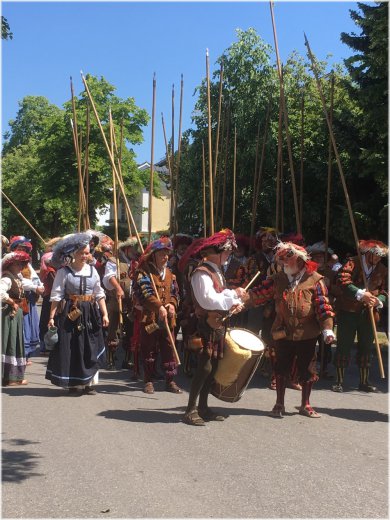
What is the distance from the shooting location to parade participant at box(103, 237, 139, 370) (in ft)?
29.5

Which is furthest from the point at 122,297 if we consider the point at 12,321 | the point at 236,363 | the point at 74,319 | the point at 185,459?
the point at 185,459

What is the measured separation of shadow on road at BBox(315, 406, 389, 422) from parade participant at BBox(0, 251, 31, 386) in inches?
141

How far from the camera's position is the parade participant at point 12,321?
7.85m

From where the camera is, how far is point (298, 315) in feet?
20.3

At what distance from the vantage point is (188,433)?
222 inches

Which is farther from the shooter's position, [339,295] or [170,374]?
[339,295]

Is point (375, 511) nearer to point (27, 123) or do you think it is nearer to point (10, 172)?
point (10, 172)

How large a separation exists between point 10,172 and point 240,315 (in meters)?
37.9

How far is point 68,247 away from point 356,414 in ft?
11.4

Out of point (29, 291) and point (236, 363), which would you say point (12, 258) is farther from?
point (236, 363)

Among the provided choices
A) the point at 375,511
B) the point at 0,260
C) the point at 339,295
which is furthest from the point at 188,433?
the point at 0,260

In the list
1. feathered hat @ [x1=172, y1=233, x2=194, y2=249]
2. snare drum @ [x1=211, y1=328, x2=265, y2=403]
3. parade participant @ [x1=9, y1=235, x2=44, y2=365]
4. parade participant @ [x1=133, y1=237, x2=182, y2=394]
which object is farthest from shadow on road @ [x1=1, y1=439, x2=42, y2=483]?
feathered hat @ [x1=172, y1=233, x2=194, y2=249]

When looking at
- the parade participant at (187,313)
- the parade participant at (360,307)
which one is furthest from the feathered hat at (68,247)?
the parade participant at (360,307)

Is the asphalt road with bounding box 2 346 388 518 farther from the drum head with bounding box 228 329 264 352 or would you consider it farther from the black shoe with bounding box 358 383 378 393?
the drum head with bounding box 228 329 264 352
